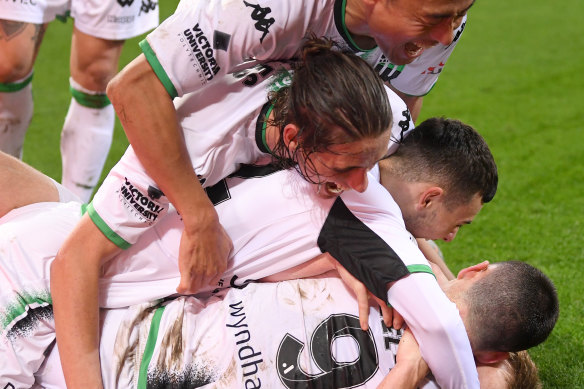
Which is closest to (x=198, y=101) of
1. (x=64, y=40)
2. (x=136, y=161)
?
(x=136, y=161)

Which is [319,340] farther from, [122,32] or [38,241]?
[122,32]

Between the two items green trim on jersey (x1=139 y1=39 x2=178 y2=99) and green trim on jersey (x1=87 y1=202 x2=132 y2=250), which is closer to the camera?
green trim on jersey (x1=139 y1=39 x2=178 y2=99)

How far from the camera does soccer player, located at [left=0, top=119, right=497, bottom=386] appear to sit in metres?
1.62

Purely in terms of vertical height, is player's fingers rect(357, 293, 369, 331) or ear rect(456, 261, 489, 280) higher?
player's fingers rect(357, 293, 369, 331)

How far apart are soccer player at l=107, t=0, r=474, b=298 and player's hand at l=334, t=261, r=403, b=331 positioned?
0.36 meters

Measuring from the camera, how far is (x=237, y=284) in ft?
6.08

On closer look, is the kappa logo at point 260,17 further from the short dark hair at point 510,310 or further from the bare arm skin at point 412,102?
the bare arm skin at point 412,102

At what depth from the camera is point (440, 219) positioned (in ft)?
6.22

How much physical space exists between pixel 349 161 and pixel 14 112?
5.91 ft

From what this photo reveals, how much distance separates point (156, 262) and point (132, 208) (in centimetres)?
19

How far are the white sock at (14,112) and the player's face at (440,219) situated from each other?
1.72 m

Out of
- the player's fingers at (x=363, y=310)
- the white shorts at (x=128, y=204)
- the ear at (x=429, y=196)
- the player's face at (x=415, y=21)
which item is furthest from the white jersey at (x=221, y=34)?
the player's fingers at (x=363, y=310)

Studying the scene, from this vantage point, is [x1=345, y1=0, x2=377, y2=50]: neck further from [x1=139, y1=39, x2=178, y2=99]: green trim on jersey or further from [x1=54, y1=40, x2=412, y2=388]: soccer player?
[x1=139, y1=39, x2=178, y2=99]: green trim on jersey

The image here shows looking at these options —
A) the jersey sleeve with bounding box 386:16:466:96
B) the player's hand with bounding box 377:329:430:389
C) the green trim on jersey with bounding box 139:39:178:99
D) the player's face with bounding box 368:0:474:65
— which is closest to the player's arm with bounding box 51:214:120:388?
the green trim on jersey with bounding box 139:39:178:99
